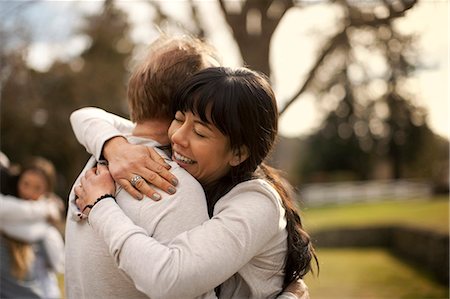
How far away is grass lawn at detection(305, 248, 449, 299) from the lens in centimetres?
1391

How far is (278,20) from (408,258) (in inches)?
588

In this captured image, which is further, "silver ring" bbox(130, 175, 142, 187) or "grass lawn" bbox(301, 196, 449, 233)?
"grass lawn" bbox(301, 196, 449, 233)

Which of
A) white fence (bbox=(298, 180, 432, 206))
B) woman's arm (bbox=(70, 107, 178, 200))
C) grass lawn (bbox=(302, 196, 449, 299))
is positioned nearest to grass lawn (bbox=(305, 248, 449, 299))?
grass lawn (bbox=(302, 196, 449, 299))

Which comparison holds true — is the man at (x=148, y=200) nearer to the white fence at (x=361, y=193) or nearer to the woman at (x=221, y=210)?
the woman at (x=221, y=210)

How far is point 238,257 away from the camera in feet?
5.89

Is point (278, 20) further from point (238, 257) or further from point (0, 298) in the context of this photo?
point (238, 257)

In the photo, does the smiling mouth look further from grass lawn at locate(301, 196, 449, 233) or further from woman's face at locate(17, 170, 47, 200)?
grass lawn at locate(301, 196, 449, 233)

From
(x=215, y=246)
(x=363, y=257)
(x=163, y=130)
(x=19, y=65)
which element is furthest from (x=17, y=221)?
(x=363, y=257)

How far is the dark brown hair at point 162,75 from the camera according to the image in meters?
2.04

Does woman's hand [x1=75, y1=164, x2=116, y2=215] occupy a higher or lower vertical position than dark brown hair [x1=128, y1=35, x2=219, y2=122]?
lower

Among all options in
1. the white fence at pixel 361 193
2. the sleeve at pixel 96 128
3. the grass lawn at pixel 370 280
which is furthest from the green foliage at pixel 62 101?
the sleeve at pixel 96 128

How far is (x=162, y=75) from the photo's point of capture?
2.03 metres

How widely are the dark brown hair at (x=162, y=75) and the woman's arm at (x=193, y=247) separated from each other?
34 centimetres

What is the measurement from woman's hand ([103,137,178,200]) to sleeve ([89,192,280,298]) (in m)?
0.09
